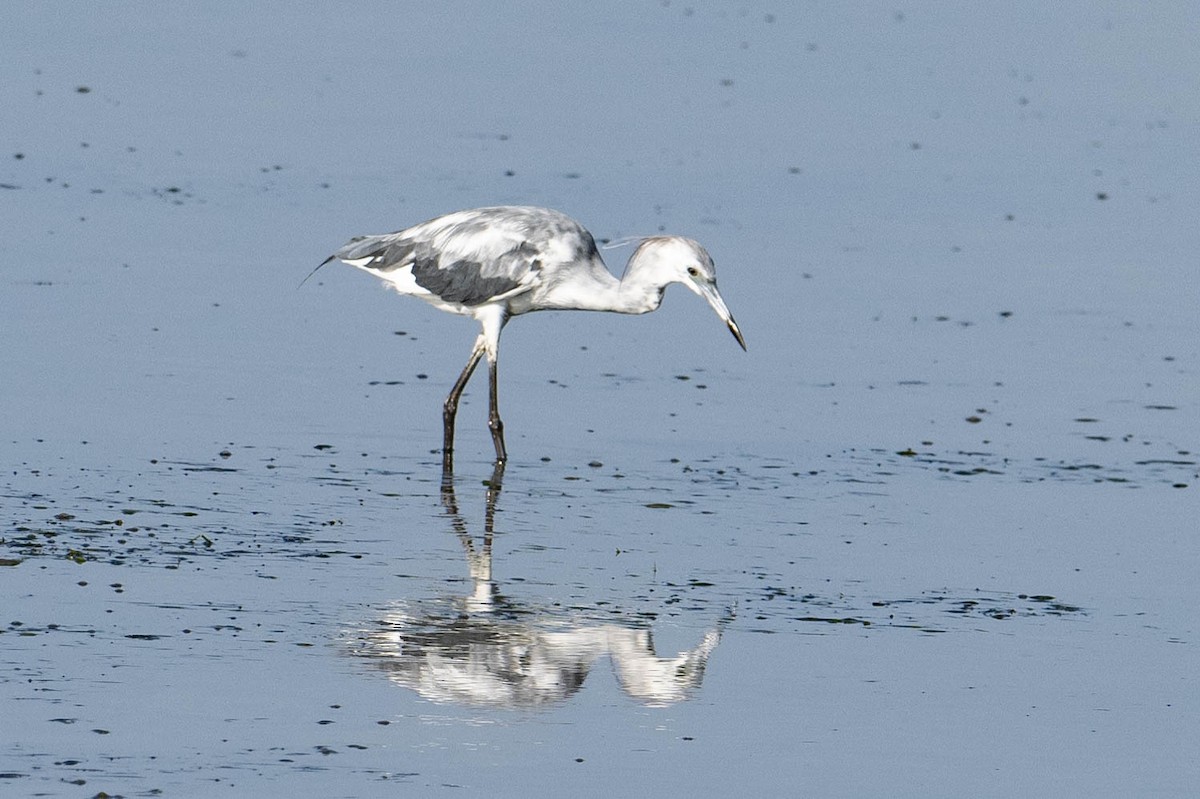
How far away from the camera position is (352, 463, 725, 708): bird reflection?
10.5 meters

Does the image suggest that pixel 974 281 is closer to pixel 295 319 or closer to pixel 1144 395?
pixel 1144 395

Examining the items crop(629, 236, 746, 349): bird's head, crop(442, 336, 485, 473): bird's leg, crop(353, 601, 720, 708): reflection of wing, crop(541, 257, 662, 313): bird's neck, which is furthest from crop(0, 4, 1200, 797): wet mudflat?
crop(629, 236, 746, 349): bird's head

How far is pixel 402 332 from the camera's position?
61.7ft

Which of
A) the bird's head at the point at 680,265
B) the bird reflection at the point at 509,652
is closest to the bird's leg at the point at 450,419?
the bird's head at the point at 680,265

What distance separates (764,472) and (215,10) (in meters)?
19.4

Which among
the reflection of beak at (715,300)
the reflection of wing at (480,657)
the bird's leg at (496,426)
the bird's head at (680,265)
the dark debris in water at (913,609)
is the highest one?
the bird's head at (680,265)

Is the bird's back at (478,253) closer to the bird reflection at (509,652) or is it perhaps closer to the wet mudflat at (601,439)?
the wet mudflat at (601,439)

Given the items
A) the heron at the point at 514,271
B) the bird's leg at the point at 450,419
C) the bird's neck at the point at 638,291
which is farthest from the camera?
the bird's neck at the point at 638,291

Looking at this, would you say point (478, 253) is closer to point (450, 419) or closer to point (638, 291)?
point (638, 291)

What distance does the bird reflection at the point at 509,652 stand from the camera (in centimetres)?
1052

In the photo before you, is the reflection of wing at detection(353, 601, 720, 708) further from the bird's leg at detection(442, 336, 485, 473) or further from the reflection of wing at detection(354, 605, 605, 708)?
the bird's leg at detection(442, 336, 485, 473)

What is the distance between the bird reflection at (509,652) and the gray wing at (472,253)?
164 inches

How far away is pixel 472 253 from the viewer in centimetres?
1622

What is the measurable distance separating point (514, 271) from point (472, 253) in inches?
13.1
